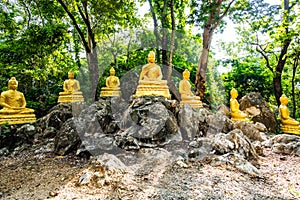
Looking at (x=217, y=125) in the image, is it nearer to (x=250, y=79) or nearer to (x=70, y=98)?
(x=70, y=98)

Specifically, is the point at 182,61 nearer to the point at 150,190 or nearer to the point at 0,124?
the point at 0,124

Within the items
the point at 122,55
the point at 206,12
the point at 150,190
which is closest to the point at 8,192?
the point at 150,190

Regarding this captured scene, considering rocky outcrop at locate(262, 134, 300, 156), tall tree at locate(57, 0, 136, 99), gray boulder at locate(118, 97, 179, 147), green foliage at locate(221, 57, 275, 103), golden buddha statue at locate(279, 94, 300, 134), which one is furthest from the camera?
green foliage at locate(221, 57, 275, 103)

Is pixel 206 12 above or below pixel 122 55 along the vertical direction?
above

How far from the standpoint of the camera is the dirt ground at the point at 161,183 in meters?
2.49

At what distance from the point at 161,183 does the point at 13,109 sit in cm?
498

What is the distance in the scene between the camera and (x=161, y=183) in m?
2.78

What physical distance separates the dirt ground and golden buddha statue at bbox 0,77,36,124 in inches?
89.1

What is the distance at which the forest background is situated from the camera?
7.59m

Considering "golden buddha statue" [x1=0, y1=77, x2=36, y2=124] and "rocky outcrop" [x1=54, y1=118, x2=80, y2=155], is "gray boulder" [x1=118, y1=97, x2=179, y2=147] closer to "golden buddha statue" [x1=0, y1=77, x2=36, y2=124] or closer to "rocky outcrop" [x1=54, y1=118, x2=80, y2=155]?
"rocky outcrop" [x1=54, y1=118, x2=80, y2=155]

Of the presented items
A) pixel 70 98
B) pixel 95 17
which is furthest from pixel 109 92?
pixel 95 17

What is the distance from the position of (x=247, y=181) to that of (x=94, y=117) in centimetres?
339

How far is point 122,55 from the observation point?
12.0 meters

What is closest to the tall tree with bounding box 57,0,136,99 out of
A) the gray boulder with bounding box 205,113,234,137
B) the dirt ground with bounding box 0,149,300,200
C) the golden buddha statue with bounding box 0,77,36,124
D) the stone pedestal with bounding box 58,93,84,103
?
the stone pedestal with bounding box 58,93,84,103
